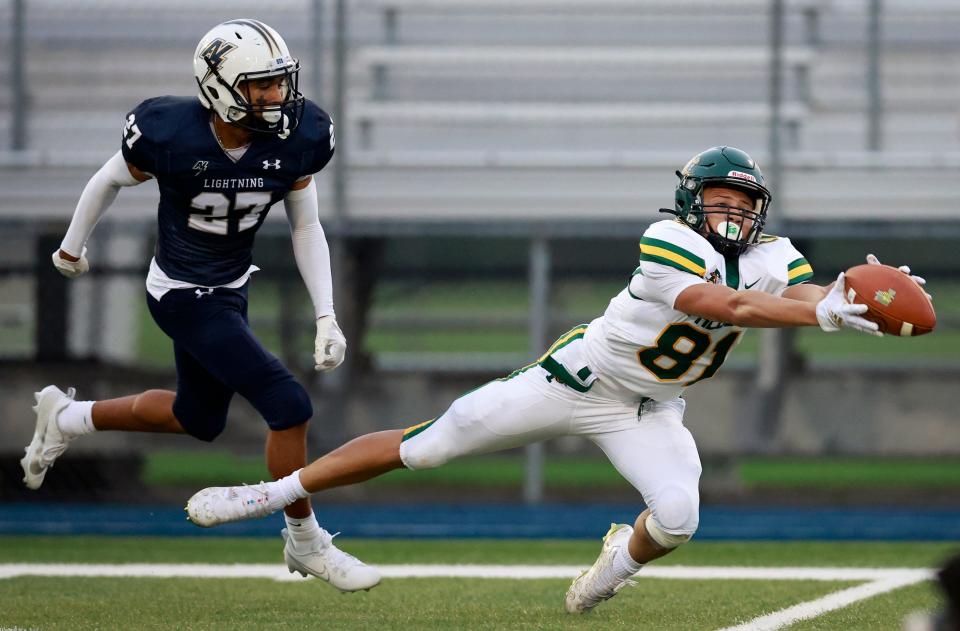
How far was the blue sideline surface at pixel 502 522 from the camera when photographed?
717cm

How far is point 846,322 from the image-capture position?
3.53m

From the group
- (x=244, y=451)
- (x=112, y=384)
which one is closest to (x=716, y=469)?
(x=244, y=451)

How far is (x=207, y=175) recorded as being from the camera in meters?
4.48

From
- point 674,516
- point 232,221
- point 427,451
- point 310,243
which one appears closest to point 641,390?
point 674,516

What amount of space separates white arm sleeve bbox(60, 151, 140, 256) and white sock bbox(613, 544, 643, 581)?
201 cm

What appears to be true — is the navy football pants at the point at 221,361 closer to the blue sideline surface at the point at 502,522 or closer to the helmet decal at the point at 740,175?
the helmet decal at the point at 740,175

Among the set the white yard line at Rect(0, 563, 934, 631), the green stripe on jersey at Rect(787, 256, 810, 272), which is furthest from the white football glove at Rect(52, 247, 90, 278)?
the green stripe on jersey at Rect(787, 256, 810, 272)

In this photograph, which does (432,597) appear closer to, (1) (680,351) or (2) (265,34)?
(1) (680,351)

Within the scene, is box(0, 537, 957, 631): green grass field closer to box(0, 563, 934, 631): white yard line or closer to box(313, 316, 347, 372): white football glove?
box(0, 563, 934, 631): white yard line

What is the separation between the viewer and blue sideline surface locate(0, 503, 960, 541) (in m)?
7.17

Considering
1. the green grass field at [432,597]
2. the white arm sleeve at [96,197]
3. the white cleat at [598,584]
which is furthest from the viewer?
the white arm sleeve at [96,197]

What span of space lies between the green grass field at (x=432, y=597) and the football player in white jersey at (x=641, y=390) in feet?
0.91

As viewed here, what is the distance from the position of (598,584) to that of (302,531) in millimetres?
978

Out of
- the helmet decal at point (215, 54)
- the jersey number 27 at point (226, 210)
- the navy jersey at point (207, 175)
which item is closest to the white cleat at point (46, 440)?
the navy jersey at point (207, 175)
